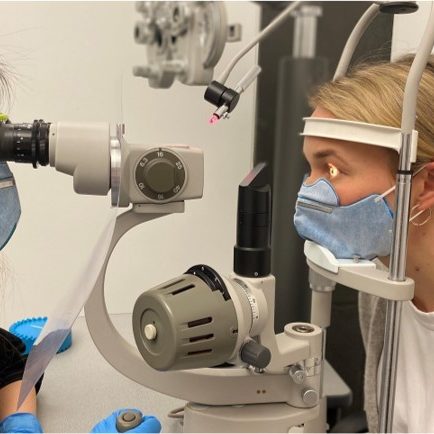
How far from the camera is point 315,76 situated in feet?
4.78

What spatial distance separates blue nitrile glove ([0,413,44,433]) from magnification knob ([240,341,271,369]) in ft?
1.05

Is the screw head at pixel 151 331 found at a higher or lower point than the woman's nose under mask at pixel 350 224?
lower

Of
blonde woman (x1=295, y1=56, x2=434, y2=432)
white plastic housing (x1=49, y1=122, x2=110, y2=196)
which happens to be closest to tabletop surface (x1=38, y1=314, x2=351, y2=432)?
white plastic housing (x1=49, y1=122, x2=110, y2=196)

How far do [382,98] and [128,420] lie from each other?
0.59 metres

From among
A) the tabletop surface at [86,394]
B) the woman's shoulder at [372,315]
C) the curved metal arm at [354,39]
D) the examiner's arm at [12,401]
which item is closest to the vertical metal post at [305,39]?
the curved metal arm at [354,39]

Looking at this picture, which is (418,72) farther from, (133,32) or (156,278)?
(156,278)

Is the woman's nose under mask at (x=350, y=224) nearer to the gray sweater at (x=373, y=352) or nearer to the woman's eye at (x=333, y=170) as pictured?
the woman's eye at (x=333, y=170)

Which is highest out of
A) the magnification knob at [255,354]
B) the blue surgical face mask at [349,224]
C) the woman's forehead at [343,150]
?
the woman's forehead at [343,150]

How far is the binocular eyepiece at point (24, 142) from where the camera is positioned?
2.17ft

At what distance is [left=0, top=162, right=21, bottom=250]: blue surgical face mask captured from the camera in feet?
2.45

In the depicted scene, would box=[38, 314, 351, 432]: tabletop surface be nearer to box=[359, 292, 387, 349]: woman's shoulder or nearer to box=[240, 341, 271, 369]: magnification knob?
box=[240, 341, 271, 369]: magnification knob

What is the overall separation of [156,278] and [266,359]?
0.93 feet

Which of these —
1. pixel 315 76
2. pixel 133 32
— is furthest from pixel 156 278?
pixel 315 76

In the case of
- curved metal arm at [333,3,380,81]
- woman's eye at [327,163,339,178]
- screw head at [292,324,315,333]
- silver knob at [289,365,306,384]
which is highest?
curved metal arm at [333,3,380,81]
